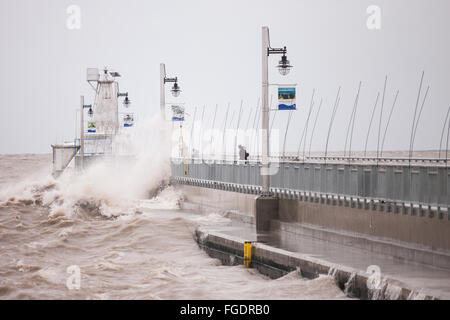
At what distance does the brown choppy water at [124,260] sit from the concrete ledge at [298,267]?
0.23 m

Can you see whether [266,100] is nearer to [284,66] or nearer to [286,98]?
[286,98]

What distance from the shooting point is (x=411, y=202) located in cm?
1677

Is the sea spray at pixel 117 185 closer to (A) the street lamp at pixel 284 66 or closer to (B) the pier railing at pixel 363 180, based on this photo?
(B) the pier railing at pixel 363 180

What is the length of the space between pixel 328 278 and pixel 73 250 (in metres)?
11.8

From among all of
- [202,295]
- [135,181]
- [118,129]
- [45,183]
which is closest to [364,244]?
[202,295]

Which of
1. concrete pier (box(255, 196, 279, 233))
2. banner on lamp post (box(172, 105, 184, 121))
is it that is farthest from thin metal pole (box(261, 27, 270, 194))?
banner on lamp post (box(172, 105, 184, 121))

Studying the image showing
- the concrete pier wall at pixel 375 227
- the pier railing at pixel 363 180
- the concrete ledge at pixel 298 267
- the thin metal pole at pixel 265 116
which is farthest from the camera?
the thin metal pole at pixel 265 116

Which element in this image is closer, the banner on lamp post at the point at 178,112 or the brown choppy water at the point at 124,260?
the brown choppy water at the point at 124,260

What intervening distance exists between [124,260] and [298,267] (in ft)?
23.1

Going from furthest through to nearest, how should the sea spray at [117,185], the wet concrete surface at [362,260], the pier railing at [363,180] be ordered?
1. the sea spray at [117,185]
2. the pier railing at [363,180]
3. the wet concrete surface at [362,260]

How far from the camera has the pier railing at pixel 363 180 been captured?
16219mm

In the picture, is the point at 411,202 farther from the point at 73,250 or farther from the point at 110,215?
the point at 110,215

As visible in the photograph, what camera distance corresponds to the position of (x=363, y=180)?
1927 centimetres

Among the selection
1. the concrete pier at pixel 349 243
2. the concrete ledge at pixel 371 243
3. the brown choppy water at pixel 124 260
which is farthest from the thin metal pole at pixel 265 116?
the brown choppy water at pixel 124 260
